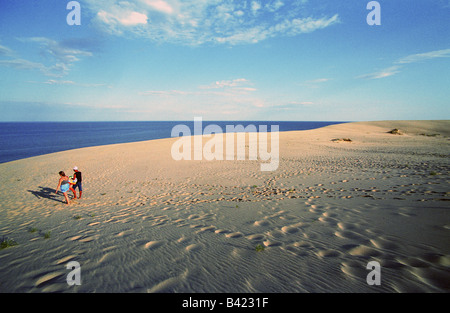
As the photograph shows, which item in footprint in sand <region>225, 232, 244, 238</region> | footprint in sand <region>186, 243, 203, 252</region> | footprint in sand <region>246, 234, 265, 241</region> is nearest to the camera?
footprint in sand <region>186, 243, 203, 252</region>

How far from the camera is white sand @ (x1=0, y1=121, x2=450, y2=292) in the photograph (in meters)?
3.45

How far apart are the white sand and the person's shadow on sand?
233mm

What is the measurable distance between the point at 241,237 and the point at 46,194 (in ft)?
40.9

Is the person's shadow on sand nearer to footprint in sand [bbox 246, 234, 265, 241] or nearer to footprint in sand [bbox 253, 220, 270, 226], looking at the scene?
footprint in sand [bbox 253, 220, 270, 226]

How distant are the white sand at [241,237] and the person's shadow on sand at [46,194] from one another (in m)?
0.23

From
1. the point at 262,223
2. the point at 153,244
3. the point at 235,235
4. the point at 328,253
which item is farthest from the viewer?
the point at 262,223

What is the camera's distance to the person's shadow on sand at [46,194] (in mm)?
10586

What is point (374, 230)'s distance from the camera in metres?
5.11

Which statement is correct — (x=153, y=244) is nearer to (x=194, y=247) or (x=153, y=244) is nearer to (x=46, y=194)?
A: (x=194, y=247)

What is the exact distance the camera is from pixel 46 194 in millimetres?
11414

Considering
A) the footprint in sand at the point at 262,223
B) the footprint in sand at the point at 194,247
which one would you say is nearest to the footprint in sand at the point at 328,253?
the footprint in sand at the point at 262,223

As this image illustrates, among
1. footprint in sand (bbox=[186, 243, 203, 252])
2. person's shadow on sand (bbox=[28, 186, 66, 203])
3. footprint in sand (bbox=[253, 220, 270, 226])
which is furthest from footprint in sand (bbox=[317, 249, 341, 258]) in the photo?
person's shadow on sand (bbox=[28, 186, 66, 203])

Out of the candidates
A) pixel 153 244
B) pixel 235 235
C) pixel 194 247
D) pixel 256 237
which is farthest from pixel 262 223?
pixel 153 244

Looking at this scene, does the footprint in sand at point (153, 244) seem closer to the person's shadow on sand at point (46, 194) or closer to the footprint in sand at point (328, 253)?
the footprint in sand at point (328, 253)
